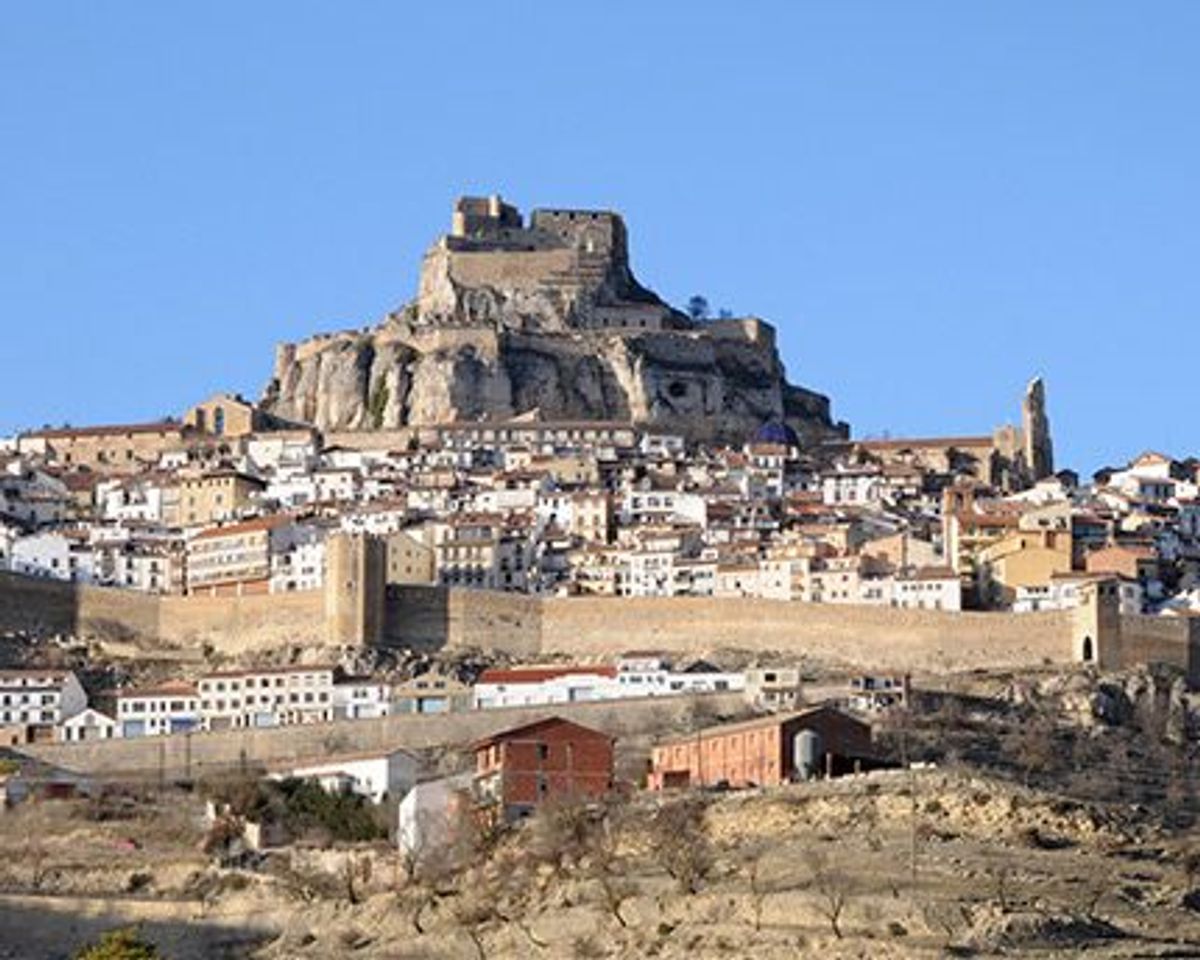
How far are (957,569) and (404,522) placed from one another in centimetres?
1281

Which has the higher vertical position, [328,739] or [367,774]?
[328,739]

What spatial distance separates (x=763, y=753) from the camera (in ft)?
180

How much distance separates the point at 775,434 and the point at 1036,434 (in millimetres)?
6705

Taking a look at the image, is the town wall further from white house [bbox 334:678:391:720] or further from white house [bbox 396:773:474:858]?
white house [bbox 396:773:474:858]

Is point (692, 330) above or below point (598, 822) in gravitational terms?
above

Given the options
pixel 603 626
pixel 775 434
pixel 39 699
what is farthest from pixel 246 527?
pixel 775 434

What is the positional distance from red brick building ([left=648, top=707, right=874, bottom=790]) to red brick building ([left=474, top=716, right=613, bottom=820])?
35.0 inches

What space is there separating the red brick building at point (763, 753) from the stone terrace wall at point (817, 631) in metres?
13.4

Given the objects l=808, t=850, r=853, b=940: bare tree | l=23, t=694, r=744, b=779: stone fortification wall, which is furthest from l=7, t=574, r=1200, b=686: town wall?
l=808, t=850, r=853, b=940: bare tree

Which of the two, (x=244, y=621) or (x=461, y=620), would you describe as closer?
(x=461, y=620)

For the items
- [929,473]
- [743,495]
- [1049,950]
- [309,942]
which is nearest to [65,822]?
[309,942]

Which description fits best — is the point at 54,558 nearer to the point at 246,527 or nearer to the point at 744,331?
the point at 246,527

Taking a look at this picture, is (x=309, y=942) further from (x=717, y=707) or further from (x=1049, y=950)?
(x=717, y=707)

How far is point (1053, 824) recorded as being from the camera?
4550 cm
